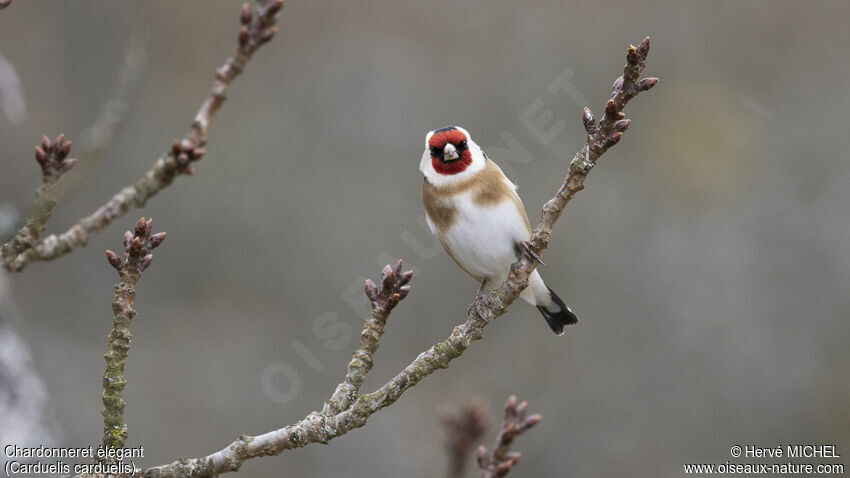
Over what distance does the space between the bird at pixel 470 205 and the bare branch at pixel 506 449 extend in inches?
92.8

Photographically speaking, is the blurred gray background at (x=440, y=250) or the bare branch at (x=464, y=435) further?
the blurred gray background at (x=440, y=250)

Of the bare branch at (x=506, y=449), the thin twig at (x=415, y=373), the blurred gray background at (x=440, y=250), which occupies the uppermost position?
the blurred gray background at (x=440, y=250)

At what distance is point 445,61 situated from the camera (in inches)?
390

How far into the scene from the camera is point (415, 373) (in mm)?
3047

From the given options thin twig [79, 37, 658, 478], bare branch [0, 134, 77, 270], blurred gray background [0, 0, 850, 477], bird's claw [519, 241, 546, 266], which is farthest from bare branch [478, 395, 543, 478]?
blurred gray background [0, 0, 850, 477]

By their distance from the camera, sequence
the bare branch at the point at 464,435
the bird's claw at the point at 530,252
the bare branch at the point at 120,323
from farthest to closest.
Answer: the bird's claw at the point at 530,252
the bare branch at the point at 120,323
the bare branch at the point at 464,435

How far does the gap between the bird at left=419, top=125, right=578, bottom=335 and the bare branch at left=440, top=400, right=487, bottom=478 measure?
231cm

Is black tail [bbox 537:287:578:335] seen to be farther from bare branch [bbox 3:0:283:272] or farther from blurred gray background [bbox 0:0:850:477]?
bare branch [bbox 3:0:283:272]

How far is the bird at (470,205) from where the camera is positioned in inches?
185

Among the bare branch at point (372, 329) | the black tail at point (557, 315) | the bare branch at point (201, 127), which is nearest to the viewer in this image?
the bare branch at point (201, 127)

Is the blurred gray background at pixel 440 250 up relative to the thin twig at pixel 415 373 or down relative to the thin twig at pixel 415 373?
up

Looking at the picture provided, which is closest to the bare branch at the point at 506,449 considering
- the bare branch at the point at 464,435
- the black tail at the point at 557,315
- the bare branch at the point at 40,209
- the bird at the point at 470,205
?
the bare branch at the point at 464,435

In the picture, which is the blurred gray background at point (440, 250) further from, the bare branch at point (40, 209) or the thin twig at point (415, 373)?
the bare branch at point (40, 209)

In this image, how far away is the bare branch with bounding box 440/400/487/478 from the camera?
2.37m
